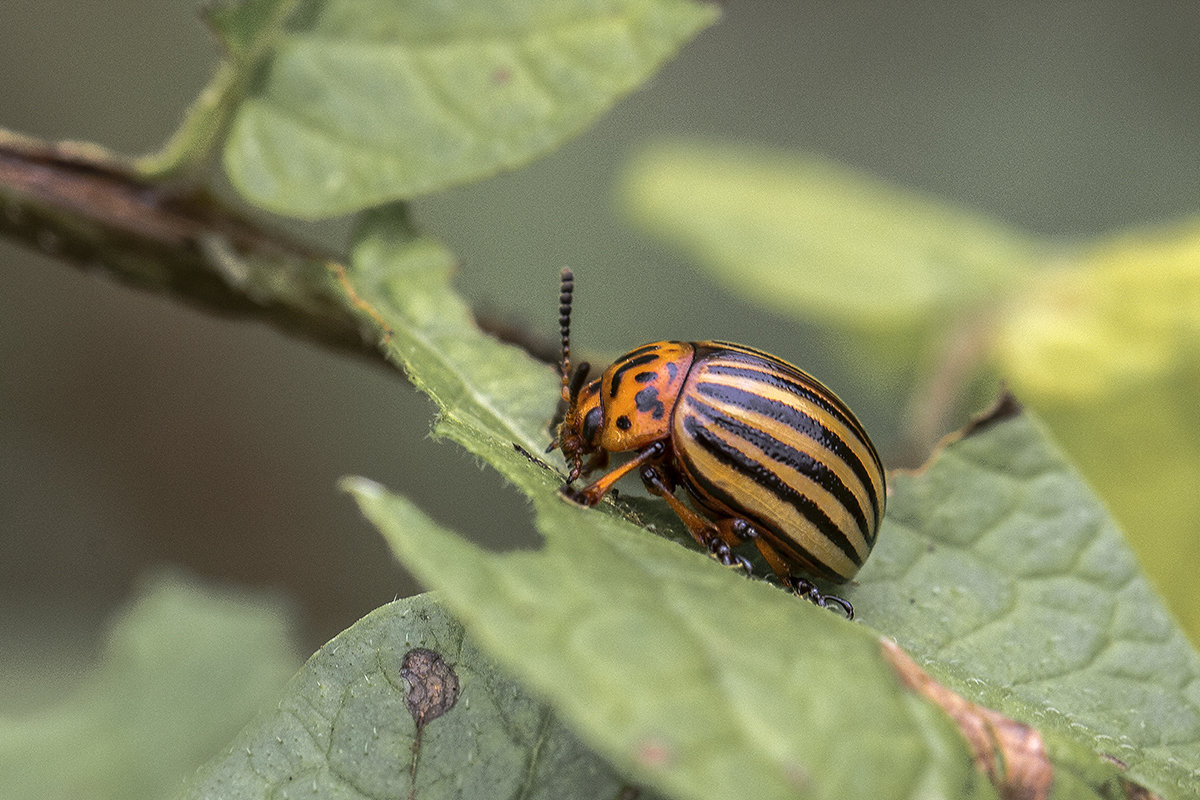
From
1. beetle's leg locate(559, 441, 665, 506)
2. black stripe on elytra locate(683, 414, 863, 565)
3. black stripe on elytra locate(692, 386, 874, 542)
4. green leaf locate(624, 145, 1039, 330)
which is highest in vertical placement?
green leaf locate(624, 145, 1039, 330)

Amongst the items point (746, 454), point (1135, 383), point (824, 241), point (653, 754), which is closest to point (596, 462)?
point (746, 454)

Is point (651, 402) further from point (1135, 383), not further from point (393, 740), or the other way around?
point (1135, 383)

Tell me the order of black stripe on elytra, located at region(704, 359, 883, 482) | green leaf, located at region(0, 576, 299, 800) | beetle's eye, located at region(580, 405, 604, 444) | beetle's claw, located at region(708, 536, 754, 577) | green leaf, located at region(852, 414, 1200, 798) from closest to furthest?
green leaf, located at region(852, 414, 1200, 798)
beetle's claw, located at region(708, 536, 754, 577)
black stripe on elytra, located at region(704, 359, 883, 482)
beetle's eye, located at region(580, 405, 604, 444)
green leaf, located at region(0, 576, 299, 800)

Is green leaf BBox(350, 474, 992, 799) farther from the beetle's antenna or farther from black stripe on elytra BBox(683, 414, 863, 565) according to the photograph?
the beetle's antenna

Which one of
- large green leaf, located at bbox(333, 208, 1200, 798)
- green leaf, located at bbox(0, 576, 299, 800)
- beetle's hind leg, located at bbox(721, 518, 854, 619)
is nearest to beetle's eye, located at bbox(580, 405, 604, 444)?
large green leaf, located at bbox(333, 208, 1200, 798)

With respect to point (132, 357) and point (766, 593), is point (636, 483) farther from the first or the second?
point (132, 357)

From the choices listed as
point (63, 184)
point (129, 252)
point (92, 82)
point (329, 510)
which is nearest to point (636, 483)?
point (129, 252)

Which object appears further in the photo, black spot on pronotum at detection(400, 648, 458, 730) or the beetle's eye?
the beetle's eye
